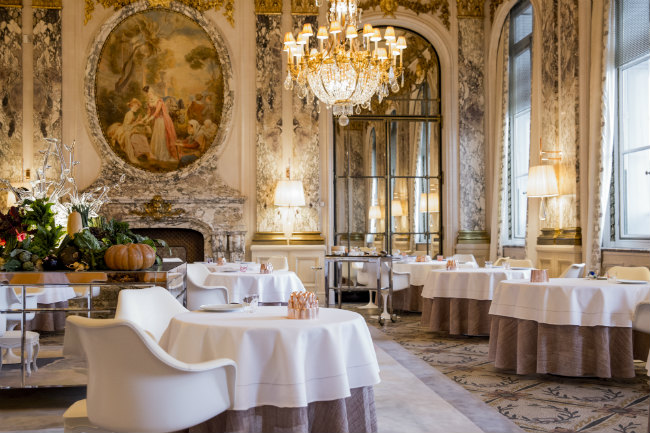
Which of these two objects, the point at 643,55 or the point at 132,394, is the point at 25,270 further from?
the point at 643,55

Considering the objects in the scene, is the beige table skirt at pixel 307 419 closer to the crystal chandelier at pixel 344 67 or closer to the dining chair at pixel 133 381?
the dining chair at pixel 133 381

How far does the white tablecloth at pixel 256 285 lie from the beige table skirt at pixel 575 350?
2.81 meters

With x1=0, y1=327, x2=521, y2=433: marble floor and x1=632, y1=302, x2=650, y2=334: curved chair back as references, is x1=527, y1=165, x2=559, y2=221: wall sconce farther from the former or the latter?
x1=0, y1=327, x2=521, y2=433: marble floor

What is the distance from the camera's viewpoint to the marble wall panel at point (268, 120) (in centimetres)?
1211

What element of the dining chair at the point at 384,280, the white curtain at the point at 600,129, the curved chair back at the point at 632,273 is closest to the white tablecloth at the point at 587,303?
the curved chair back at the point at 632,273

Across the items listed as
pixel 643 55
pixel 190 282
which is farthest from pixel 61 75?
pixel 643 55

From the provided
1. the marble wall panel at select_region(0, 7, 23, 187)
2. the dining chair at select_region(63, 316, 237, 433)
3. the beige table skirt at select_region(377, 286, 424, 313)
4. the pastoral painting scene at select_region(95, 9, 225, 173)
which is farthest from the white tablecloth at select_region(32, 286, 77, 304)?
the marble wall panel at select_region(0, 7, 23, 187)

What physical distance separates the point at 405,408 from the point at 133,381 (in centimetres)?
251

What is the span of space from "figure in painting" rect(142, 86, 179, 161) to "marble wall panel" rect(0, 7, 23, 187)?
1983mm

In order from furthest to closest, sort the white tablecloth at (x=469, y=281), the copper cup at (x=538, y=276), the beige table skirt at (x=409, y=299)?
the beige table skirt at (x=409, y=299)
the white tablecloth at (x=469, y=281)
the copper cup at (x=538, y=276)

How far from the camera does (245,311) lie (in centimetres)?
408

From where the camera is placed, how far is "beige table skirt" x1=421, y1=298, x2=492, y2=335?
27.0ft

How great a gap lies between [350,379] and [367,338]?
233mm

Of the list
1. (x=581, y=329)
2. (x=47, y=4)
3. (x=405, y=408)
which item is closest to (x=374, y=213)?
(x=47, y=4)
